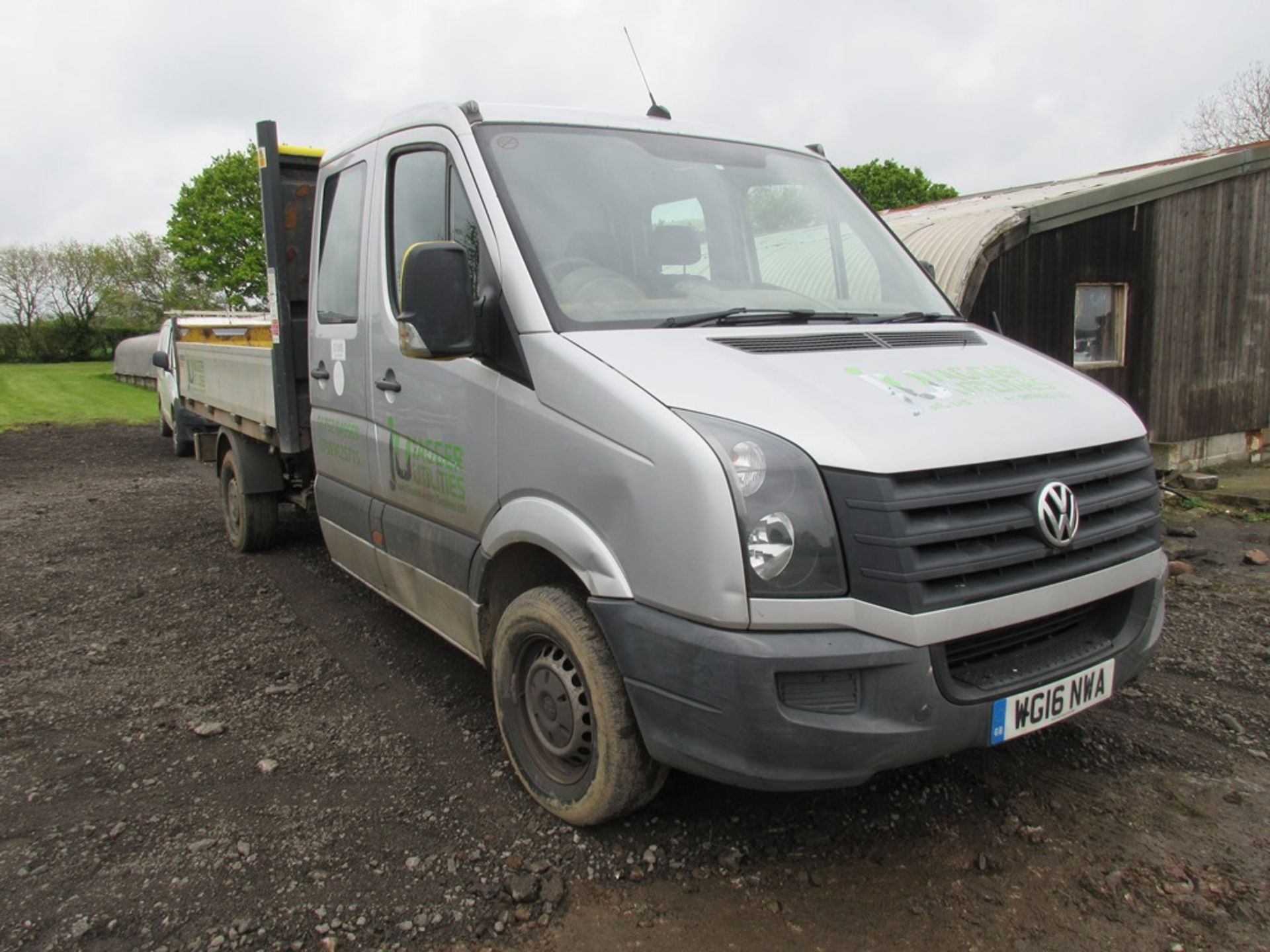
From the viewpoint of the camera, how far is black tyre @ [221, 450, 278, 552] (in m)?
6.87

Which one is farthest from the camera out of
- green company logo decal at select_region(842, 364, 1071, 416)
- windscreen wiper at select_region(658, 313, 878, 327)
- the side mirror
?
windscreen wiper at select_region(658, 313, 878, 327)

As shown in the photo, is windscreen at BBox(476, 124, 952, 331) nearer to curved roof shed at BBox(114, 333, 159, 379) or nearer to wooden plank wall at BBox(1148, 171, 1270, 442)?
wooden plank wall at BBox(1148, 171, 1270, 442)

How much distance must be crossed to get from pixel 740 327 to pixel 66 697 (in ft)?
11.9

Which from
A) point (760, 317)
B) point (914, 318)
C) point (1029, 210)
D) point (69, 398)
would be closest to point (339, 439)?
point (760, 317)

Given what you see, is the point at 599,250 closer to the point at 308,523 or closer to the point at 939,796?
the point at 939,796

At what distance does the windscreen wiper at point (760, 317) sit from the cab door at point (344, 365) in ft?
5.37

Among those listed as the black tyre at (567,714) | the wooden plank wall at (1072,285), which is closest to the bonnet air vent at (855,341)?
the black tyre at (567,714)

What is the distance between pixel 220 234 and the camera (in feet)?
141

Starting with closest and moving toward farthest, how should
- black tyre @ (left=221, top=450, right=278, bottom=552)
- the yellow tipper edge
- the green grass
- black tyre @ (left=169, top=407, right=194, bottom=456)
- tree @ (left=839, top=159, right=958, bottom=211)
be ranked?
black tyre @ (left=221, top=450, right=278, bottom=552), the yellow tipper edge, black tyre @ (left=169, top=407, right=194, bottom=456), the green grass, tree @ (left=839, top=159, right=958, bottom=211)

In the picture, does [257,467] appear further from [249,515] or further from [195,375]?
[195,375]

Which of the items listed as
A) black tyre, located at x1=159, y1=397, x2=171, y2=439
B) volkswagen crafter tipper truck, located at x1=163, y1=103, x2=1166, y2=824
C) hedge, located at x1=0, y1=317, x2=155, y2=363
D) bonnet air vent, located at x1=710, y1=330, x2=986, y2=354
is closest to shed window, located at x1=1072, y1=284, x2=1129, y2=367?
volkswagen crafter tipper truck, located at x1=163, y1=103, x2=1166, y2=824

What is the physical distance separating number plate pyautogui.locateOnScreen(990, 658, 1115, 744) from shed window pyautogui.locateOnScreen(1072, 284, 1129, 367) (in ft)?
29.5

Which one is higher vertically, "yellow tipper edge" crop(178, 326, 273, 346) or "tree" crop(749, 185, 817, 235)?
"tree" crop(749, 185, 817, 235)

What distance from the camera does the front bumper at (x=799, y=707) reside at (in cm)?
242
